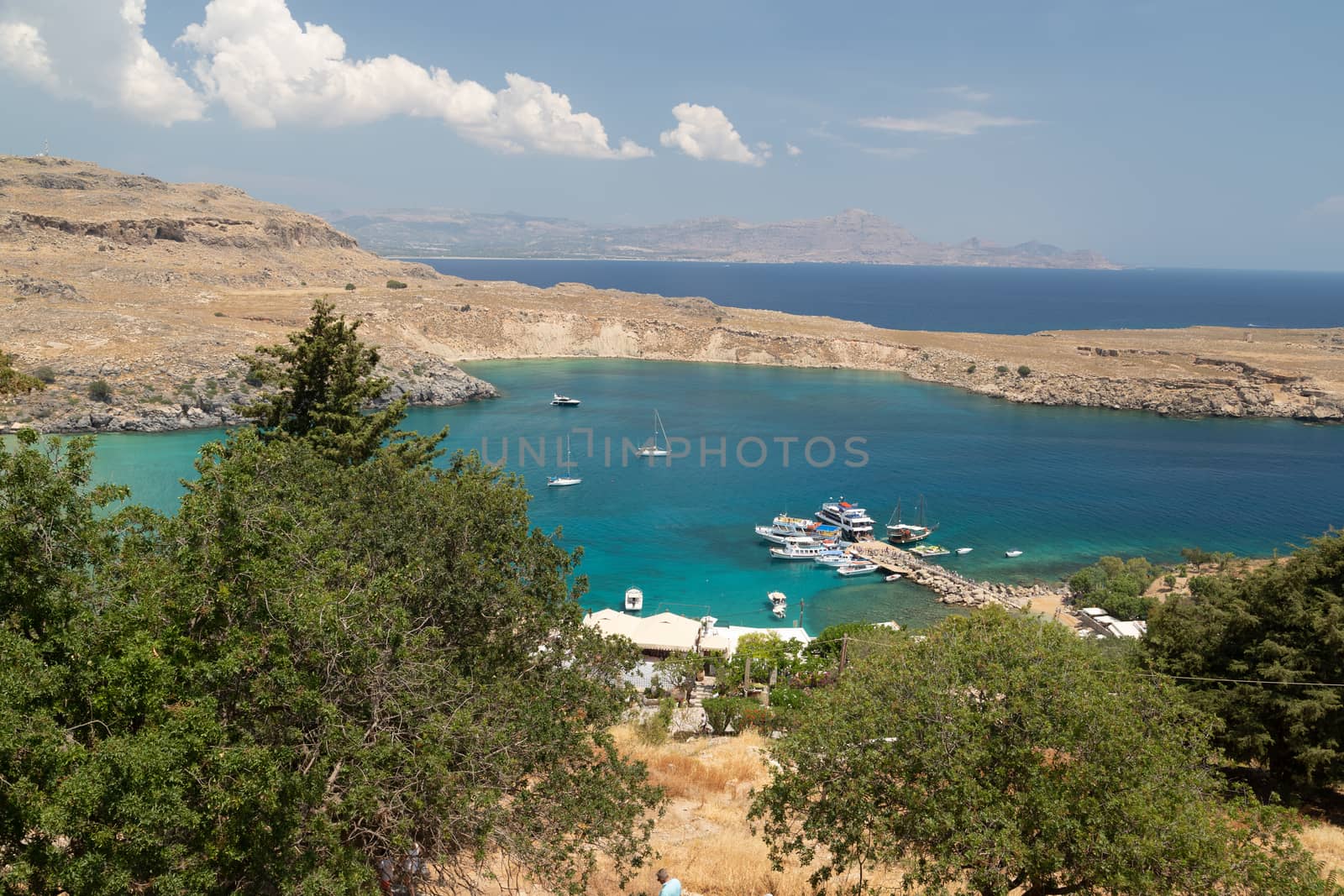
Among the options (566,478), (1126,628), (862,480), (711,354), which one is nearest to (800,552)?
(862,480)

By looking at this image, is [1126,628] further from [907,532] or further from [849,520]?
[849,520]

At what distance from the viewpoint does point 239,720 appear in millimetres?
6230

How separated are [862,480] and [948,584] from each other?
15.7 metres

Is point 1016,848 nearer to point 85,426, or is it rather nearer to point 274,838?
point 274,838

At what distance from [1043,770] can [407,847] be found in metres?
5.90

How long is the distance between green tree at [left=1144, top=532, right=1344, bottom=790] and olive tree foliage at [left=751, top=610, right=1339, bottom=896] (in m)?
5.47

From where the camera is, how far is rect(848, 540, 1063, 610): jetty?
32562 mm

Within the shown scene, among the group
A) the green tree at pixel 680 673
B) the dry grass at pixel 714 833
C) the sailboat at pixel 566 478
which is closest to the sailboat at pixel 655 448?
the sailboat at pixel 566 478

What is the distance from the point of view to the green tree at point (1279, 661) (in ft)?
41.3

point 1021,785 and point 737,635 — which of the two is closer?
point 1021,785

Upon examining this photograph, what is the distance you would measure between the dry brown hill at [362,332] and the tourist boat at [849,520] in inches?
1473

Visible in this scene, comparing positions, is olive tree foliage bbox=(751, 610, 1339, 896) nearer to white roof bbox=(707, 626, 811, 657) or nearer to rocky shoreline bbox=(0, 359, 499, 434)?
white roof bbox=(707, 626, 811, 657)

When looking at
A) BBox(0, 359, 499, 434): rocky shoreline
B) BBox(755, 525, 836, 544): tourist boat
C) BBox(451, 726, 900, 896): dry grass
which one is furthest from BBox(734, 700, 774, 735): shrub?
BBox(0, 359, 499, 434): rocky shoreline

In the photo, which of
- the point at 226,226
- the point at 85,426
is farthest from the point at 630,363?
the point at 226,226
